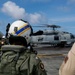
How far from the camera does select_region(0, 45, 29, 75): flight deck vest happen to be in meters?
3.00

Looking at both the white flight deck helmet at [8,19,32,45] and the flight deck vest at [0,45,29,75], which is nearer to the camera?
the flight deck vest at [0,45,29,75]

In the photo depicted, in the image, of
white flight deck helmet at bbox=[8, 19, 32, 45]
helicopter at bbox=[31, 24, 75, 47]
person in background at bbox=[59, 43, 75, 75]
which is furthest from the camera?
helicopter at bbox=[31, 24, 75, 47]

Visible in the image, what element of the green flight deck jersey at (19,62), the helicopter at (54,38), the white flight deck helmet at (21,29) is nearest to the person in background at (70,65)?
the green flight deck jersey at (19,62)

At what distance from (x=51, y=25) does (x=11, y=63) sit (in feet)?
161

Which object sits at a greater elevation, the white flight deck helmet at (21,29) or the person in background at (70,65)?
the white flight deck helmet at (21,29)

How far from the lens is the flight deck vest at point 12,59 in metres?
3.00

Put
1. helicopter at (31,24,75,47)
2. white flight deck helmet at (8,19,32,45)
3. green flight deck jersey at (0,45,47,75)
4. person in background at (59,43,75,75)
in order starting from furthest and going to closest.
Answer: helicopter at (31,24,75,47)
white flight deck helmet at (8,19,32,45)
green flight deck jersey at (0,45,47,75)
person in background at (59,43,75,75)

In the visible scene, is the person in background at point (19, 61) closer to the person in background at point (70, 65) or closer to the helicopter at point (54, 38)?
the person in background at point (70, 65)

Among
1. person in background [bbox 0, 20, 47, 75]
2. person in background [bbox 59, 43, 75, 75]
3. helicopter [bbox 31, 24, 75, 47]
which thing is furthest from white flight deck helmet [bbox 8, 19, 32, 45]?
helicopter [bbox 31, 24, 75, 47]

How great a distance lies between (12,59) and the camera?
3.05m

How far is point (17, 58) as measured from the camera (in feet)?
9.93

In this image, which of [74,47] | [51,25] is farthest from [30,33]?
[51,25]

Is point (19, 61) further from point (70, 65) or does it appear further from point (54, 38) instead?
point (54, 38)

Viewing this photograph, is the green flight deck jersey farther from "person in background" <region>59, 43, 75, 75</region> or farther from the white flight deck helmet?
"person in background" <region>59, 43, 75, 75</region>
